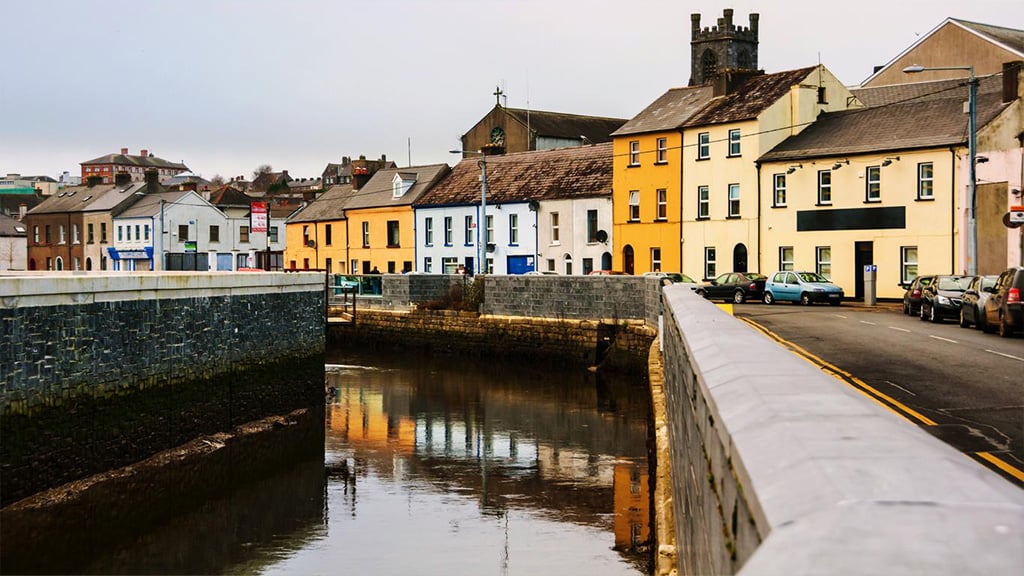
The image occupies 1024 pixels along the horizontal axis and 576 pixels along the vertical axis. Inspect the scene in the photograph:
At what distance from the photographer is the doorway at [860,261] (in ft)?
144

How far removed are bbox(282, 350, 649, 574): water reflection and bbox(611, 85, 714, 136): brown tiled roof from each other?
73.8 feet

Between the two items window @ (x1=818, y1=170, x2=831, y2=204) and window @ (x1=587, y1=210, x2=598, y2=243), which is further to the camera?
window @ (x1=587, y1=210, x2=598, y2=243)

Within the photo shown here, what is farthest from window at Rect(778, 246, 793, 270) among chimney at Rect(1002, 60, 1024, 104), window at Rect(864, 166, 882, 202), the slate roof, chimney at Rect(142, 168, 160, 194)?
chimney at Rect(142, 168, 160, 194)

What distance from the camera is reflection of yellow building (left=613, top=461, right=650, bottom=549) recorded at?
16000mm

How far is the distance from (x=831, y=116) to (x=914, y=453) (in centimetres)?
4993

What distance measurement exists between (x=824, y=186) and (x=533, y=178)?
62.7ft

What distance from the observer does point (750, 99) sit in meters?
50.6

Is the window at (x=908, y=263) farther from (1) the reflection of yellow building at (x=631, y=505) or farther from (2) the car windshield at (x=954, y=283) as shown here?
(1) the reflection of yellow building at (x=631, y=505)

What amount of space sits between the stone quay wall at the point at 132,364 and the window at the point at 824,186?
25.8 meters

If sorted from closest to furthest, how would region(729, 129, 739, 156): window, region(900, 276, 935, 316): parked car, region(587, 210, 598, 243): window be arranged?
1. region(900, 276, 935, 316): parked car
2. region(729, 129, 739, 156): window
3. region(587, 210, 598, 243): window

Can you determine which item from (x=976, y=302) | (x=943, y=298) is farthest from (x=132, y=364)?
(x=943, y=298)

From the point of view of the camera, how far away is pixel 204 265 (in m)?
76.5

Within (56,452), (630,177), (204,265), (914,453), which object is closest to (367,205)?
(204,265)

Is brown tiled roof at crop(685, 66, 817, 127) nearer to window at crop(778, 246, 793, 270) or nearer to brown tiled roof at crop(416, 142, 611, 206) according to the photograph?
window at crop(778, 246, 793, 270)
